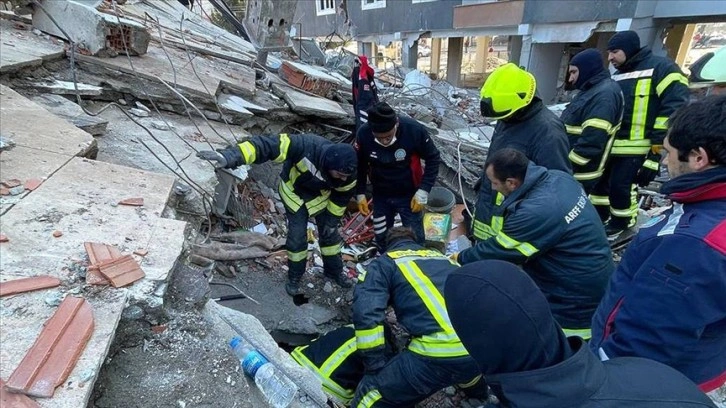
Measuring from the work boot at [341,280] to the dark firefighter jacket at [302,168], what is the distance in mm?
634

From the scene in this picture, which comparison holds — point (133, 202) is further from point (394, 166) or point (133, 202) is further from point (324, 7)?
point (324, 7)

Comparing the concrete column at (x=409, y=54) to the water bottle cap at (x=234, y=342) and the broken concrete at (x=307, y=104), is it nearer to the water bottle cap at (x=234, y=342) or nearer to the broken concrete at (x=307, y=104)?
the broken concrete at (x=307, y=104)

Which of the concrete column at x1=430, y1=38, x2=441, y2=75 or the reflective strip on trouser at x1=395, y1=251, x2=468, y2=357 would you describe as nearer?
the reflective strip on trouser at x1=395, y1=251, x2=468, y2=357

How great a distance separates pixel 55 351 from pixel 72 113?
2.39 metres

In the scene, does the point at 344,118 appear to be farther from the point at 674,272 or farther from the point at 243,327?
the point at 674,272

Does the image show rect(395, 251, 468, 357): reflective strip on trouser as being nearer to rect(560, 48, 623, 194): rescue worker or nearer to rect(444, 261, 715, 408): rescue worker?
rect(444, 261, 715, 408): rescue worker

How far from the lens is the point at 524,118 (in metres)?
3.10

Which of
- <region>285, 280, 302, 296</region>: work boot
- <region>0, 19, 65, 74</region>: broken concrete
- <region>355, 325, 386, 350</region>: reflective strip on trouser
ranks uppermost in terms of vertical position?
<region>0, 19, 65, 74</region>: broken concrete

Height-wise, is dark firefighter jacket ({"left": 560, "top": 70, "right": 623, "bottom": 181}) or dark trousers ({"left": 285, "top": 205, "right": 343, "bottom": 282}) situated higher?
dark firefighter jacket ({"left": 560, "top": 70, "right": 623, "bottom": 181})

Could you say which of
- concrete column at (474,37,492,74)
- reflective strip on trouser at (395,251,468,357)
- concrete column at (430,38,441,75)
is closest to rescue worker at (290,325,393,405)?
reflective strip on trouser at (395,251,468,357)

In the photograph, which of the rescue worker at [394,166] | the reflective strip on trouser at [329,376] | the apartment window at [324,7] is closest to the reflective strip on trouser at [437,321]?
the reflective strip on trouser at [329,376]

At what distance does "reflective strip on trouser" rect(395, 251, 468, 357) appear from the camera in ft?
7.31

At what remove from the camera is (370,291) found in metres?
2.37

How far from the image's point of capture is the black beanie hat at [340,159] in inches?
130
